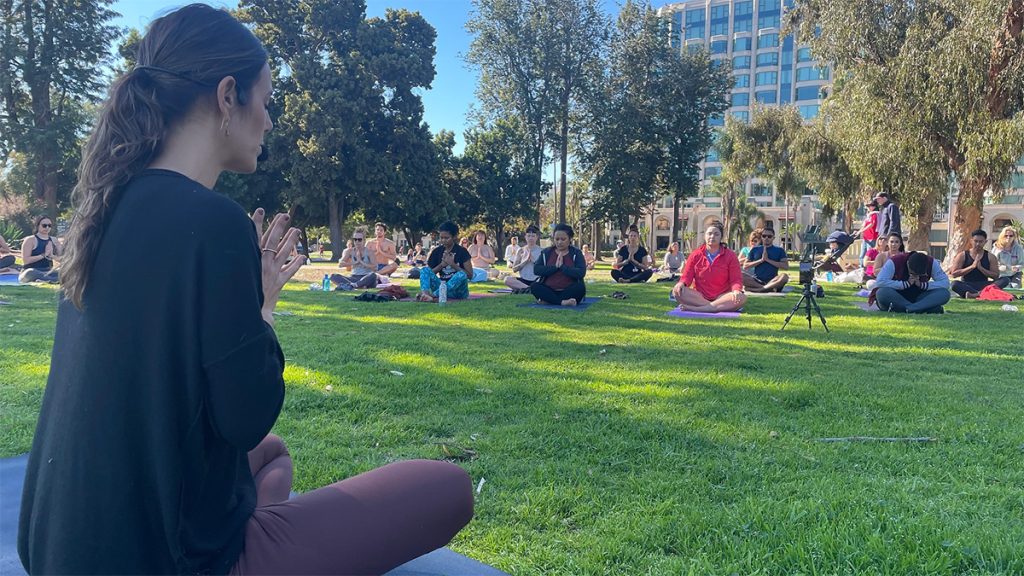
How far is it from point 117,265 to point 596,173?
3249 cm

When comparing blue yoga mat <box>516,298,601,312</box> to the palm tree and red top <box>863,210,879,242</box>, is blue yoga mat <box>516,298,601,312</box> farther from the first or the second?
the palm tree

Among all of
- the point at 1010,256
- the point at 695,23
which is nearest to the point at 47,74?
the point at 1010,256

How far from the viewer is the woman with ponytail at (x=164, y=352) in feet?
3.92

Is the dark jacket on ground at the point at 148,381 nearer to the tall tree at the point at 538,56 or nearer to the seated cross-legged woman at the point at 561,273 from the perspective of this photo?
the seated cross-legged woman at the point at 561,273

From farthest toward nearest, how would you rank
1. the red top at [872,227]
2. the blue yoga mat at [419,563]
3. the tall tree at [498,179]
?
the tall tree at [498,179] < the red top at [872,227] < the blue yoga mat at [419,563]

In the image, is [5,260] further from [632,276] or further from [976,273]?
[976,273]

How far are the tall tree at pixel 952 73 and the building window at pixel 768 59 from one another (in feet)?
198

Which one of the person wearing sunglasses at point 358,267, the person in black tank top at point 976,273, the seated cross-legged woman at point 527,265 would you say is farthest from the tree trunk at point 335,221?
the person in black tank top at point 976,273

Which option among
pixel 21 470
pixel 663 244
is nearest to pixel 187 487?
pixel 21 470

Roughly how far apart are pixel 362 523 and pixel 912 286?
998 centimetres

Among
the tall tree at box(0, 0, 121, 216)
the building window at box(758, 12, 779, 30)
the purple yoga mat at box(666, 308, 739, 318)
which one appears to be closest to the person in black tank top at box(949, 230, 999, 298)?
the purple yoga mat at box(666, 308, 739, 318)

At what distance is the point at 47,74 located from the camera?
28859 mm

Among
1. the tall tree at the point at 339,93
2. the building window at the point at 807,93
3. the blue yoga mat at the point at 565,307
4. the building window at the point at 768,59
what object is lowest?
the blue yoga mat at the point at 565,307

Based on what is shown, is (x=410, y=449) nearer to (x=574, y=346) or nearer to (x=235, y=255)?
(x=235, y=255)
